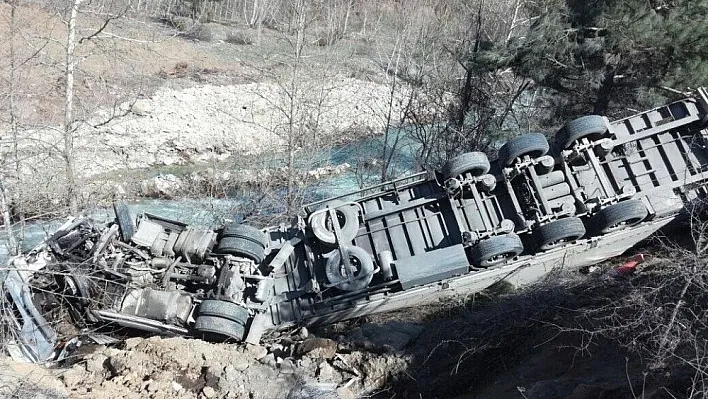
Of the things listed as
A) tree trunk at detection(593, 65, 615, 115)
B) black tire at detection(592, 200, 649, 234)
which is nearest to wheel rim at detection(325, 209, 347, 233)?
black tire at detection(592, 200, 649, 234)

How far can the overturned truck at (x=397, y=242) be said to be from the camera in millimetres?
6441

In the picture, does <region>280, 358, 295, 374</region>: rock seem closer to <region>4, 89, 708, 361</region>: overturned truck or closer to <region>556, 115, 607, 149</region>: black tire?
<region>4, 89, 708, 361</region>: overturned truck

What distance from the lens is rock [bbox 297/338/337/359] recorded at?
21.0 ft

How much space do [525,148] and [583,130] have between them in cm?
67

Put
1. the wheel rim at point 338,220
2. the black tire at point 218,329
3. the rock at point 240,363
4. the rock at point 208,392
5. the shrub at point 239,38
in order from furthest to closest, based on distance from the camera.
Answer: the shrub at point 239,38, the wheel rim at point 338,220, the black tire at point 218,329, the rock at point 240,363, the rock at point 208,392

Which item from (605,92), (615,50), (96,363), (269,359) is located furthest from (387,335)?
(605,92)

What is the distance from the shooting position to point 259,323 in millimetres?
6594

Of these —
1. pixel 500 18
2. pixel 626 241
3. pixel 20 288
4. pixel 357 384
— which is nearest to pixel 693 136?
pixel 626 241

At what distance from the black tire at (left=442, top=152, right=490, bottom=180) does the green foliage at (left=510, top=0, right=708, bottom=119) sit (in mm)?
4540

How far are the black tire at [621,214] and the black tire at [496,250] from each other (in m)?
0.91

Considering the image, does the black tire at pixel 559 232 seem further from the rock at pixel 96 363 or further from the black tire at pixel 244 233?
the rock at pixel 96 363

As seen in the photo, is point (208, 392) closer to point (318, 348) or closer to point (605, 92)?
point (318, 348)

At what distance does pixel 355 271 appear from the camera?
6641 millimetres

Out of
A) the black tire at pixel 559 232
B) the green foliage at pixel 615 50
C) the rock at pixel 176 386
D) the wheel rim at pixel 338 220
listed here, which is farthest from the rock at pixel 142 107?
the black tire at pixel 559 232
